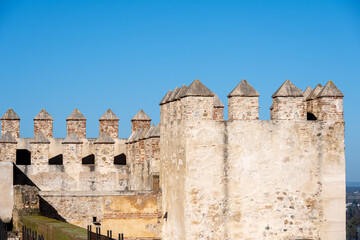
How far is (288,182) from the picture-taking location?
18.9 meters

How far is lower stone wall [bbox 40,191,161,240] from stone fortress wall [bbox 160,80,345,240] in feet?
4.55

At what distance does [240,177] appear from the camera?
731 inches

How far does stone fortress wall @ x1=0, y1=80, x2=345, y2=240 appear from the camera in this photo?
1842cm

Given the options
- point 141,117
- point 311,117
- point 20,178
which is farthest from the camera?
point 141,117

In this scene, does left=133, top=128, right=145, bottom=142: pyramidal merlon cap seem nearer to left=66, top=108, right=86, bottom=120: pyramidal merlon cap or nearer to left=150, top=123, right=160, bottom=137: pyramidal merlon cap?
left=150, top=123, right=160, bottom=137: pyramidal merlon cap

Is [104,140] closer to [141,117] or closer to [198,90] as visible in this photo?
[141,117]

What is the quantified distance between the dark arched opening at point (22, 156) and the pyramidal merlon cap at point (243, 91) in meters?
8.98

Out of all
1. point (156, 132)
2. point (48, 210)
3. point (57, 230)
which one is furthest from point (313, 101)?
point (57, 230)

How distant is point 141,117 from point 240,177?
23.4ft

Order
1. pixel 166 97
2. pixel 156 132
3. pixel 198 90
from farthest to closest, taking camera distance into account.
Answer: pixel 156 132
pixel 166 97
pixel 198 90

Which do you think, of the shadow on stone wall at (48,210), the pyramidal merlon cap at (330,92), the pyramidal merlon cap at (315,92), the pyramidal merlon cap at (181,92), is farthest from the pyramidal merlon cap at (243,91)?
the shadow on stone wall at (48,210)

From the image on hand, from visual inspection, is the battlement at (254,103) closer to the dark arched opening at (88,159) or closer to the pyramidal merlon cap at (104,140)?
the pyramidal merlon cap at (104,140)

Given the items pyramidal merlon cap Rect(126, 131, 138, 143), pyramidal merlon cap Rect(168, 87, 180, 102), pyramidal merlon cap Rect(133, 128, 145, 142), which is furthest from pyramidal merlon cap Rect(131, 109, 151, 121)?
pyramidal merlon cap Rect(168, 87, 180, 102)

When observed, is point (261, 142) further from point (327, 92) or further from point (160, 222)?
point (160, 222)
